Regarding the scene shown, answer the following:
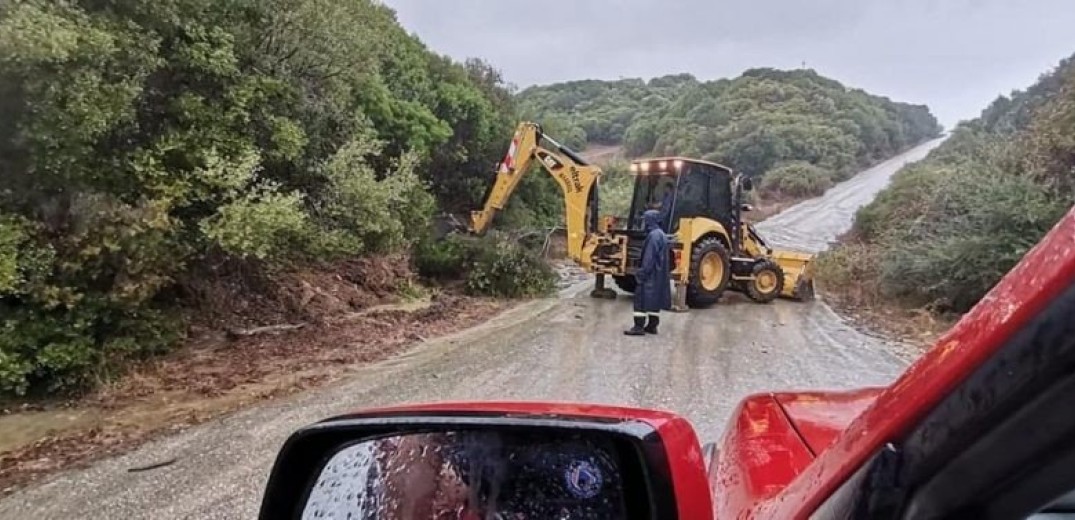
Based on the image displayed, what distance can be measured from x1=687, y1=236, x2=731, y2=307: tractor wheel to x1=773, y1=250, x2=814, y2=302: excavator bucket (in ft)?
4.35

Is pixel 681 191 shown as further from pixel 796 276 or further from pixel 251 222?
pixel 251 222

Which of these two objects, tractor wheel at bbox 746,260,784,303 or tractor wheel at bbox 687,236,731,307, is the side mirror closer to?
tractor wheel at bbox 687,236,731,307

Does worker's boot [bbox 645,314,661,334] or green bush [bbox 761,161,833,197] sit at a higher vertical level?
green bush [bbox 761,161,833,197]

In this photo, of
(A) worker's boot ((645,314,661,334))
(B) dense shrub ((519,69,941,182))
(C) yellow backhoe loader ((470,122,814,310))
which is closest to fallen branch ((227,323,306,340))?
(A) worker's boot ((645,314,661,334))

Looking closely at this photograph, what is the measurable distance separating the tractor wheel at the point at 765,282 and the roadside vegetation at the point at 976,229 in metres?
1.41

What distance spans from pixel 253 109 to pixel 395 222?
8.39 feet

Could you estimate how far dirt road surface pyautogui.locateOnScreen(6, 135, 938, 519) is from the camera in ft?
13.6

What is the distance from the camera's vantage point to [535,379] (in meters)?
6.58

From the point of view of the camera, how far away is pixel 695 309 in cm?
1098

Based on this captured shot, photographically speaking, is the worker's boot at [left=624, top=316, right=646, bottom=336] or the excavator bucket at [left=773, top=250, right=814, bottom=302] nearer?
the worker's boot at [left=624, top=316, right=646, bottom=336]

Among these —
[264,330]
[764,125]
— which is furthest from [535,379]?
[764,125]

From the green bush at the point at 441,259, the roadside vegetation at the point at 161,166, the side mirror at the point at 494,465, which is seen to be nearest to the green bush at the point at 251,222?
the roadside vegetation at the point at 161,166

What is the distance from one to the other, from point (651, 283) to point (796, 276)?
4691 mm

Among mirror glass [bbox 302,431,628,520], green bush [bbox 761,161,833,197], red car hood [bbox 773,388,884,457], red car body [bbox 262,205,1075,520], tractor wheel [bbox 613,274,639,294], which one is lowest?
tractor wheel [bbox 613,274,639,294]
